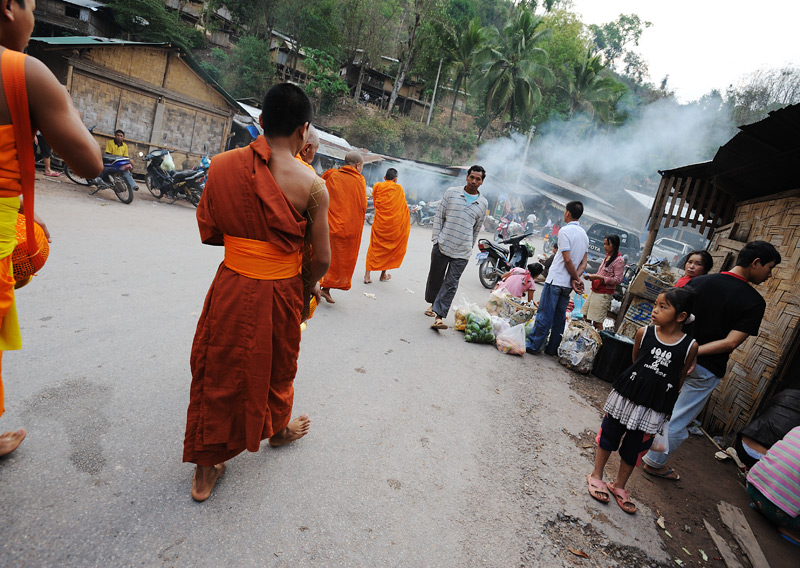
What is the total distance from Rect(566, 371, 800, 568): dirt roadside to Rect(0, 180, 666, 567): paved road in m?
0.17

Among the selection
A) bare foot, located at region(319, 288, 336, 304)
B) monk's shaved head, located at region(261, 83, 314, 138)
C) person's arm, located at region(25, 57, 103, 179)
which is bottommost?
bare foot, located at region(319, 288, 336, 304)

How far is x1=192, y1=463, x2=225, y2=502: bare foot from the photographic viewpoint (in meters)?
1.99

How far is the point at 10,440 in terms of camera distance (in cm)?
202

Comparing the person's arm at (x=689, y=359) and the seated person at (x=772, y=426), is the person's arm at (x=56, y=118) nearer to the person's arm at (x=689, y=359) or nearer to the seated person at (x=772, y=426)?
the person's arm at (x=689, y=359)

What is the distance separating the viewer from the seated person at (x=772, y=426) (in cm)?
334

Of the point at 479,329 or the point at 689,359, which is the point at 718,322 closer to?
the point at 689,359

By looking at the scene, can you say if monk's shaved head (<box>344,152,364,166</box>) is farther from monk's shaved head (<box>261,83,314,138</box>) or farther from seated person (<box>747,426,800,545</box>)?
seated person (<box>747,426,800,545</box>)

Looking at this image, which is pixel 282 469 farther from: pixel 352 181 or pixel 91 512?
pixel 352 181

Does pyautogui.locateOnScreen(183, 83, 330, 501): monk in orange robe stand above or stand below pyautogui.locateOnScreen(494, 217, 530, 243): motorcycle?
below

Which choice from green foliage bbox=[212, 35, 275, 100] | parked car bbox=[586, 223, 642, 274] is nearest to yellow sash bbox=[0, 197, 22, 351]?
parked car bbox=[586, 223, 642, 274]

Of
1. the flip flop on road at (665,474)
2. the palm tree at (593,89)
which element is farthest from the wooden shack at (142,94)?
the palm tree at (593,89)

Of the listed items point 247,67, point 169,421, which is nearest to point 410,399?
point 169,421

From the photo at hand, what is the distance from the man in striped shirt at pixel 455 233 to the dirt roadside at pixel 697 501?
89.8 inches

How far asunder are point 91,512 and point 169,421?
0.71m
